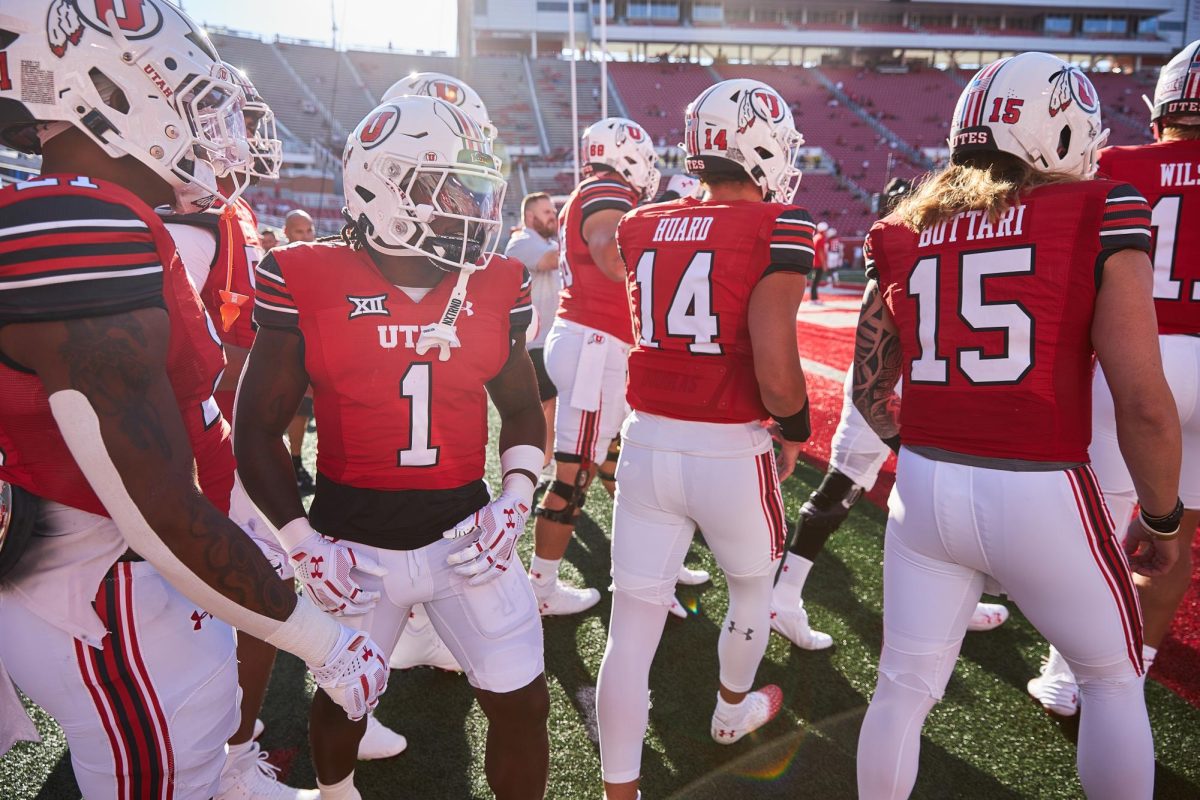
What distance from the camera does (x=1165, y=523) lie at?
1899 mm

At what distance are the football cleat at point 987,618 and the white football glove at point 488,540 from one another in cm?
241

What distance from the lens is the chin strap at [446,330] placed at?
1.77 m

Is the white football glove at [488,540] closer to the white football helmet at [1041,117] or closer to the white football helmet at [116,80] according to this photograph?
the white football helmet at [116,80]

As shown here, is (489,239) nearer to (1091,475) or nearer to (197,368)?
(197,368)

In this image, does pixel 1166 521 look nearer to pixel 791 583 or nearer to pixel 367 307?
pixel 791 583

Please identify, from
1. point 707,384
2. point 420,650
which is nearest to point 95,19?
point 707,384

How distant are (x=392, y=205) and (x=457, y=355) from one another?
38 cm

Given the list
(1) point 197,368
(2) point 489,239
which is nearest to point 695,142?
(2) point 489,239

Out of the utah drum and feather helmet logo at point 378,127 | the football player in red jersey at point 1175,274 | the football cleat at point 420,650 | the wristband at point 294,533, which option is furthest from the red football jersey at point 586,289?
the wristband at point 294,533

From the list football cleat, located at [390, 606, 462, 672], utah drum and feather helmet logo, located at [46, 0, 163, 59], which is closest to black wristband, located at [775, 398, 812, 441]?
football cleat, located at [390, 606, 462, 672]

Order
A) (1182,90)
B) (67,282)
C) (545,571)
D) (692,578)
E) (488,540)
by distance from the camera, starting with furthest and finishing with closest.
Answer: (692,578) < (545,571) < (1182,90) < (488,540) < (67,282)

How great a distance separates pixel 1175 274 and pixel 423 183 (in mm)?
2479

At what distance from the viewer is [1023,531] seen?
5.61 ft

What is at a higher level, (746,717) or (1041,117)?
(1041,117)
